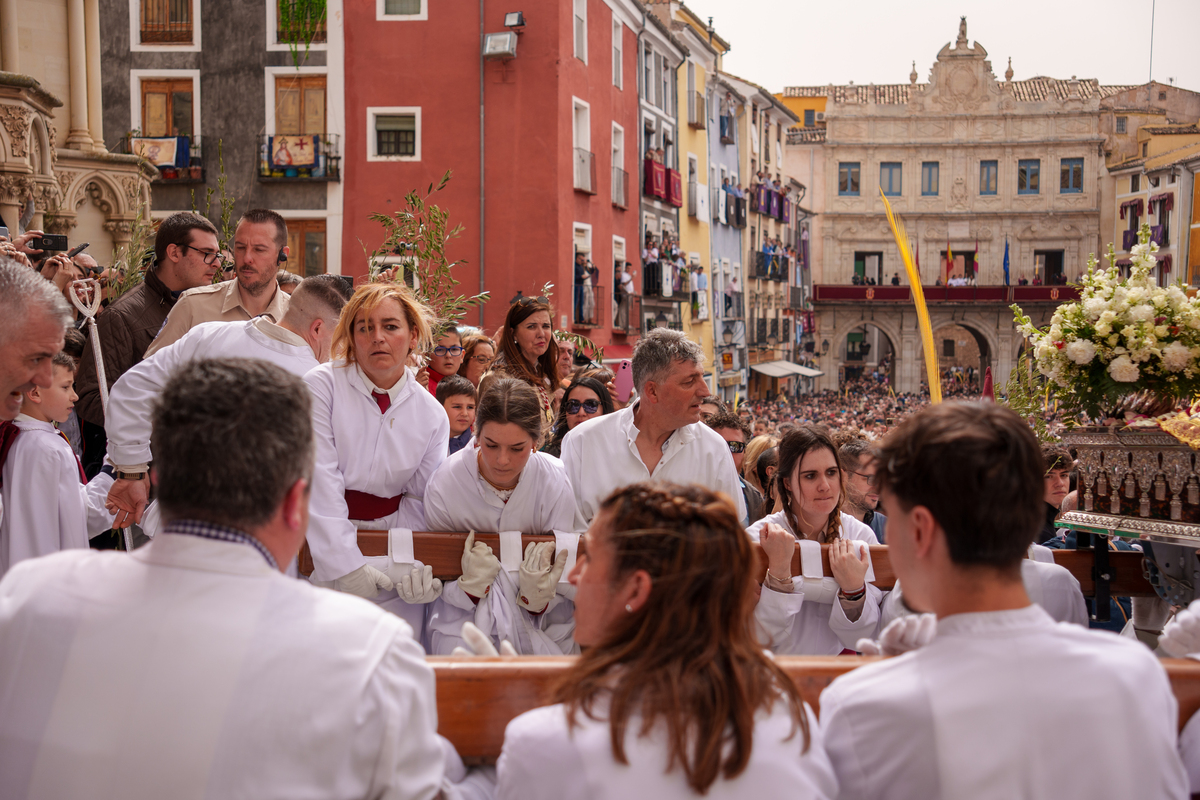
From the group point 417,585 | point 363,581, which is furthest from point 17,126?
point 417,585

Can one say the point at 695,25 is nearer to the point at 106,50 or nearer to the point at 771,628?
the point at 106,50

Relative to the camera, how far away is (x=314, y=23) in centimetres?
1931

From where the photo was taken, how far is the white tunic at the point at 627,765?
1850 mm

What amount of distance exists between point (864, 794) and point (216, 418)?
145 cm

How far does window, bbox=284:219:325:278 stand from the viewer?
1953cm

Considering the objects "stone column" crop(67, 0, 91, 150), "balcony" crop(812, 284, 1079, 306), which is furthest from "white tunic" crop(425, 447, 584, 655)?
"balcony" crop(812, 284, 1079, 306)

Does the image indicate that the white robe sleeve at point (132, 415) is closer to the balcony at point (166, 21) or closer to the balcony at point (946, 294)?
the balcony at point (166, 21)

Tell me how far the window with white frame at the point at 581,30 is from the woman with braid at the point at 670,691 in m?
19.9

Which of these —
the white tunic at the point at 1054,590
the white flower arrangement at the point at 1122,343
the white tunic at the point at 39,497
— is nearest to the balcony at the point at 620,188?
the white flower arrangement at the point at 1122,343

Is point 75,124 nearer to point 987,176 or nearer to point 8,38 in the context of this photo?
point 8,38

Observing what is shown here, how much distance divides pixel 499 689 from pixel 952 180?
5229 centimetres

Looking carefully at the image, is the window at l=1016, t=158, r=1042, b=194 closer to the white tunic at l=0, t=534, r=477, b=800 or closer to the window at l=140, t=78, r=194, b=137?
the window at l=140, t=78, r=194, b=137

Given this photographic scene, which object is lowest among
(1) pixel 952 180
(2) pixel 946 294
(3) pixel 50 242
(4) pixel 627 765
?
(4) pixel 627 765

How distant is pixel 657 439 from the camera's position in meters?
4.84
